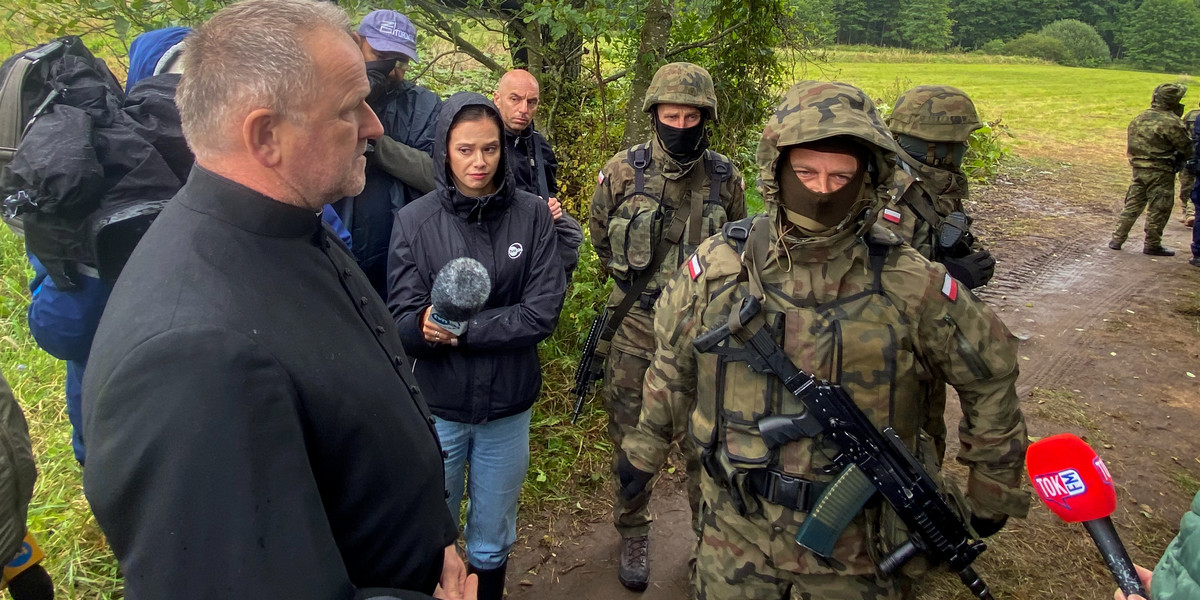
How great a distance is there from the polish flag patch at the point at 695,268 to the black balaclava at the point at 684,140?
55.8 inches

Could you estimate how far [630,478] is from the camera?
3111 mm

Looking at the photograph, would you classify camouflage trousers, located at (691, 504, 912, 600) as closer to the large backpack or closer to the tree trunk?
the large backpack

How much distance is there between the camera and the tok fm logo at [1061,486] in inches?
67.4

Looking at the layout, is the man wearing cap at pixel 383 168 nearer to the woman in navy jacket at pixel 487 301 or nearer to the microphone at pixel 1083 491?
the woman in navy jacket at pixel 487 301

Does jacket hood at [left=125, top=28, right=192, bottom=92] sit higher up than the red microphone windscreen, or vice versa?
jacket hood at [left=125, top=28, right=192, bottom=92]

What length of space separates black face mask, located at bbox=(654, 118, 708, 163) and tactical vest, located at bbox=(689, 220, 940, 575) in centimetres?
152

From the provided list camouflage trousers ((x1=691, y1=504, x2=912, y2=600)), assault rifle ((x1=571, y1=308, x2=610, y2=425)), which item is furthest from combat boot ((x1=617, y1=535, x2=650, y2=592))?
camouflage trousers ((x1=691, y1=504, x2=912, y2=600))

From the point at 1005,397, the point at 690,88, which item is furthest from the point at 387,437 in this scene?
the point at 690,88

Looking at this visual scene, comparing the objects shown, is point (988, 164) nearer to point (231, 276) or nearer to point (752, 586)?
point (752, 586)

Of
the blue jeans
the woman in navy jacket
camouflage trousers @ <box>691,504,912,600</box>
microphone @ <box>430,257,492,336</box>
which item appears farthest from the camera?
the blue jeans

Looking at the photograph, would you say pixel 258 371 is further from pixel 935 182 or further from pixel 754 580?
pixel 935 182

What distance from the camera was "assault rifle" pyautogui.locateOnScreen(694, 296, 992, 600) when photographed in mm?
2141

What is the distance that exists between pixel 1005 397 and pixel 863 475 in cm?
51

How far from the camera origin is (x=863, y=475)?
2.14m
